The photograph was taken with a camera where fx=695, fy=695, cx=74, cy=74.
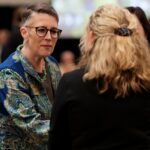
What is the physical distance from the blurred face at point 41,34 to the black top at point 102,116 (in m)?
0.75

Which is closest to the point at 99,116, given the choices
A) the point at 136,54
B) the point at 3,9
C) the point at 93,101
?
the point at 93,101

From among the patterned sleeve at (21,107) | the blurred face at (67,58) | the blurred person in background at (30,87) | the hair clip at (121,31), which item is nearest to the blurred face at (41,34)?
the blurred person in background at (30,87)

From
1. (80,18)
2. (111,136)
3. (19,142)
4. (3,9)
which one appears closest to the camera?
(111,136)

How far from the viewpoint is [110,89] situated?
11.5 ft

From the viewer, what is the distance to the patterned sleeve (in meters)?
4.03

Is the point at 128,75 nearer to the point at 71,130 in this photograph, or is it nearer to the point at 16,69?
the point at 71,130

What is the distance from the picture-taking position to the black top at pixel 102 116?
348 cm

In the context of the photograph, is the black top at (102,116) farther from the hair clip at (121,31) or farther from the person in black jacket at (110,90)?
the hair clip at (121,31)

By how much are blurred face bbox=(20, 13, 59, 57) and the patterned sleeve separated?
235 mm

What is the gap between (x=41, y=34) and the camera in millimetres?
4266

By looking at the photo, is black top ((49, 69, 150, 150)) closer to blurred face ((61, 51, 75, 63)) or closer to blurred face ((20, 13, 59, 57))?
blurred face ((20, 13, 59, 57))

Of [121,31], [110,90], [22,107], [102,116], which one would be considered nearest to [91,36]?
[121,31]

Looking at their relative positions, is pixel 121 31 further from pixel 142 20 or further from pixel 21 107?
pixel 142 20

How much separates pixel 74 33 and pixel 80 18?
264 mm
